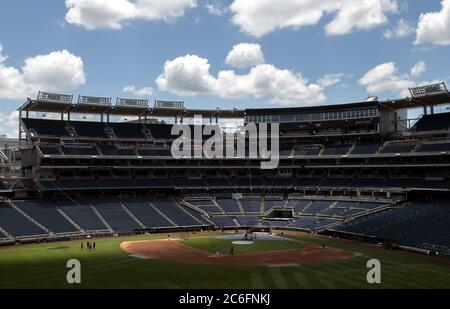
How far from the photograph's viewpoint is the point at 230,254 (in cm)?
5953

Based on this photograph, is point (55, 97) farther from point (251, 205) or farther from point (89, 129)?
point (251, 205)

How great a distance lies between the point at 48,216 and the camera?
79.9 metres

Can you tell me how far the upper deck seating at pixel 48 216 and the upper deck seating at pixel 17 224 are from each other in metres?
1.87

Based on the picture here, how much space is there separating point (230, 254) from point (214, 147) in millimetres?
50050

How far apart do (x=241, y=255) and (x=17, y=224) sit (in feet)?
129

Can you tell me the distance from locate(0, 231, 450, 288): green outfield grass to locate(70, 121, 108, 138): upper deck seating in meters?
45.5

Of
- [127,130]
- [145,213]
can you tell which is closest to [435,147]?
Result: [145,213]

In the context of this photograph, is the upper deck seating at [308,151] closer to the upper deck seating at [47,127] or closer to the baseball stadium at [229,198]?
the baseball stadium at [229,198]

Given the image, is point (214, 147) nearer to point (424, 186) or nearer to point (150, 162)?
point (150, 162)

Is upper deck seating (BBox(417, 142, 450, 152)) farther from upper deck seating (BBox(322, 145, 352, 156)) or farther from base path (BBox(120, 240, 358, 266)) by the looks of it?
base path (BBox(120, 240, 358, 266))

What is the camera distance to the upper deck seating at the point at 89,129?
334ft

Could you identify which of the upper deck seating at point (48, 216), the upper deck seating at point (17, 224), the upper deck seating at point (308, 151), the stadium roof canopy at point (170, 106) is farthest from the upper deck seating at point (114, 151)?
the upper deck seating at point (308, 151)

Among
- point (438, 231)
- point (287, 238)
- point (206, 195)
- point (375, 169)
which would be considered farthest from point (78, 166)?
point (438, 231)

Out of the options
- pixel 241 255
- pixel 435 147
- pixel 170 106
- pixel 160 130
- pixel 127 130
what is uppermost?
pixel 170 106
